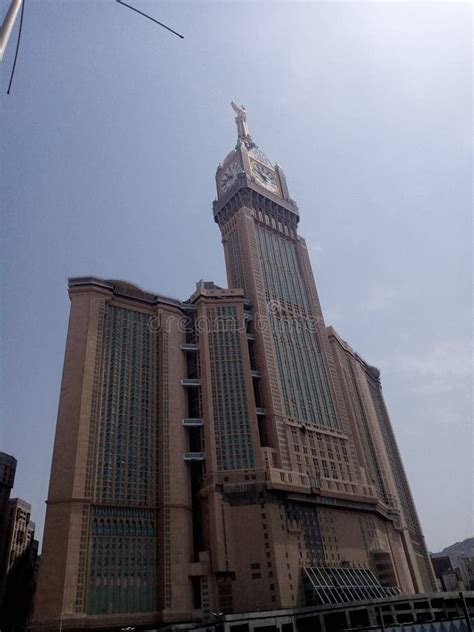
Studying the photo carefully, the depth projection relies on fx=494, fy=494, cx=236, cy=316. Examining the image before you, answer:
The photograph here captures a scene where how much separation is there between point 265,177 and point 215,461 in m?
96.3

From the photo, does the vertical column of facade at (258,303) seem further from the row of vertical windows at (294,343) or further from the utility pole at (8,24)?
the utility pole at (8,24)

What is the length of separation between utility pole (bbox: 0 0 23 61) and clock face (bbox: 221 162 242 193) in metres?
137

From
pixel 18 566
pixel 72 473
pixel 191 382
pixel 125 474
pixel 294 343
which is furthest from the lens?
pixel 18 566

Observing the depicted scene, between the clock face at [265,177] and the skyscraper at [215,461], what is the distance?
20.2 meters

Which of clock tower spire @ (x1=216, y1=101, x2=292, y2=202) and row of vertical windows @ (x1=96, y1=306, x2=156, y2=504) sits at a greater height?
clock tower spire @ (x1=216, y1=101, x2=292, y2=202)

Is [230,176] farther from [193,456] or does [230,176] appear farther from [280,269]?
[193,456]

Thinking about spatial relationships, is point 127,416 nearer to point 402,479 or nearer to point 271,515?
point 271,515

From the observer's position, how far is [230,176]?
15612 cm

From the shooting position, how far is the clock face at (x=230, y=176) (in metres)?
153

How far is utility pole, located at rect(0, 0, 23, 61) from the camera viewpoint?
Result: 631 inches

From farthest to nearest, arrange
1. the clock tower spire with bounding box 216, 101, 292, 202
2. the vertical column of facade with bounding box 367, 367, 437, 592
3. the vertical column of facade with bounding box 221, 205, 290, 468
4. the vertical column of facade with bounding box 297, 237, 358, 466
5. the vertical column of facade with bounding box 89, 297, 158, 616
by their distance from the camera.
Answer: the clock tower spire with bounding box 216, 101, 292, 202, the vertical column of facade with bounding box 367, 367, 437, 592, the vertical column of facade with bounding box 297, 237, 358, 466, the vertical column of facade with bounding box 221, 205, 290, 468, the vertical column of facade with bounding box 89, 297, 158, 616

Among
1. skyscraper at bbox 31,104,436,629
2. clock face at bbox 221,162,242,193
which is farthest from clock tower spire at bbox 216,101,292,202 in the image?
skyscraper at bbox 31,104,436,629

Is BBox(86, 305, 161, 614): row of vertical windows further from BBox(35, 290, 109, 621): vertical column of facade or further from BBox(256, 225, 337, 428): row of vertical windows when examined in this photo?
BBox(256, 225, 337, 428): row of vertical windows

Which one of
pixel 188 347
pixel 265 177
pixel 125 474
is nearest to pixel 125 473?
pixel 125 474
